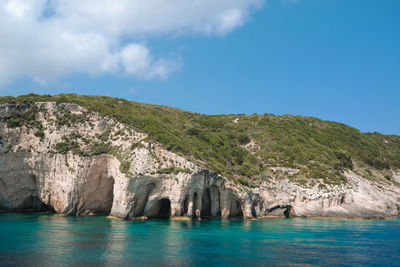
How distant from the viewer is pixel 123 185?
129ft

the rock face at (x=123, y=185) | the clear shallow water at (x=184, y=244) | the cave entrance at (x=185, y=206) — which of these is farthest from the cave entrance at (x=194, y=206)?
the clear shallow water at (x=184, y=244)

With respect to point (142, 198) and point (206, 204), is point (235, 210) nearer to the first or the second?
point (206, 204)

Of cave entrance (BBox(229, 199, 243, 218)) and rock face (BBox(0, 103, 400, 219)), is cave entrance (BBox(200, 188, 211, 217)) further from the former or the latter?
cave entrance (BBox(229, 199, 243, 218))

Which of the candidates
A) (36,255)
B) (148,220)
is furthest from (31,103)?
(36,255)

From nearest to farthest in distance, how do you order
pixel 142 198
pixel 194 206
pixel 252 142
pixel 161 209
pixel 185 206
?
pixel 142 198 < pixel 185 206 < pixel 194 206 < pixel 161 209 < pixel 252 142

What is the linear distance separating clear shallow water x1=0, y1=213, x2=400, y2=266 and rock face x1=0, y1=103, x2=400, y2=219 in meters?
5.40

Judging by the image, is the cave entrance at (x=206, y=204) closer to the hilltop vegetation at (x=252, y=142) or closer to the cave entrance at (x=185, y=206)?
the cave entrance at (x=185, y=206)

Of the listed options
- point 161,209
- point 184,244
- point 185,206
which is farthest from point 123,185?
point 184,244

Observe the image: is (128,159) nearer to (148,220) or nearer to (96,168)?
(96,168)

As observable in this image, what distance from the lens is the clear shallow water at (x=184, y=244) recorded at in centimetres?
1956

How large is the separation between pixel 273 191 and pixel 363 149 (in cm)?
4522

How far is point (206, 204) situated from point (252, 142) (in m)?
26.8

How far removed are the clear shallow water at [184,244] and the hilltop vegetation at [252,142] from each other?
13730mm

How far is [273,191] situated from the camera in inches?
1919
